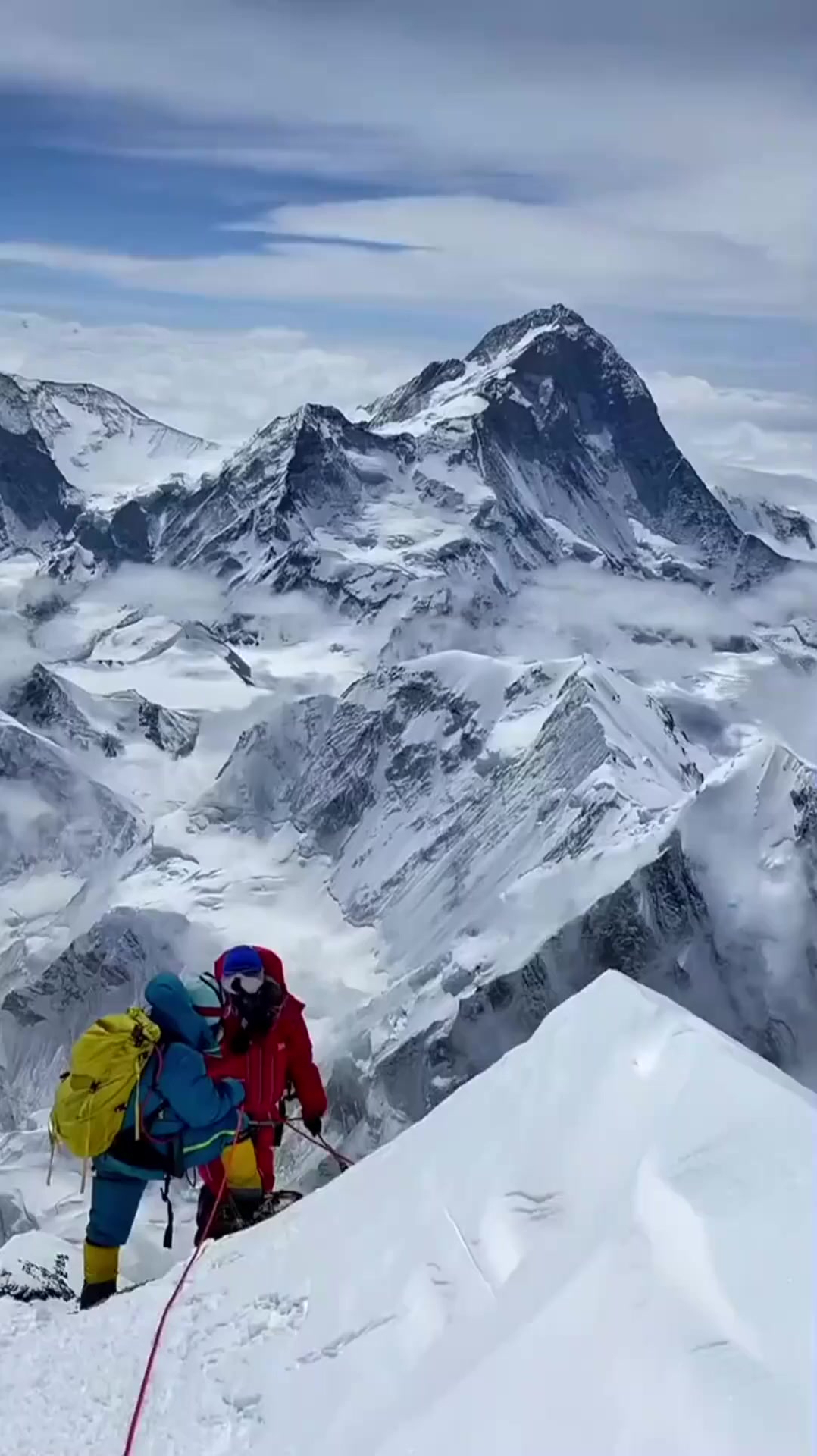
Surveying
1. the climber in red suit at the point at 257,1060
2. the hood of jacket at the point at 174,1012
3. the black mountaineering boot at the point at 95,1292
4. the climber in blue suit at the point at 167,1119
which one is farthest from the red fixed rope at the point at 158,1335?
the hood of jacket at the point at 174,1012

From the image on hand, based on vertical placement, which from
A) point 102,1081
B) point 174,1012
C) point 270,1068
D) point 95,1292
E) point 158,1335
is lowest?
point 95,1292

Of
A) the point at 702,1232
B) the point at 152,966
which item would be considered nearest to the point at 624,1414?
the point at 702,1232

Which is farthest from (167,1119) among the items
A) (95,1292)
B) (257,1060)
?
(257,1060)

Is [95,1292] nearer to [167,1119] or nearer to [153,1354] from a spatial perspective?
[167,1119]

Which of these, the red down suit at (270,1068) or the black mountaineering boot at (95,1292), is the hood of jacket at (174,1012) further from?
the black mountaineering boot at (95,1292)

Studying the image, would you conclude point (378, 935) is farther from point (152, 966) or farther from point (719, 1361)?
point (719, 1361)

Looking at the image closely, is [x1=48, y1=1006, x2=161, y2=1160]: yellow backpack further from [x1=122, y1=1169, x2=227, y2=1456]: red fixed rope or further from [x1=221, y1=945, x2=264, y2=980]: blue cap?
[x1=221, y1=945, x2=264, y2=980]: blue cap

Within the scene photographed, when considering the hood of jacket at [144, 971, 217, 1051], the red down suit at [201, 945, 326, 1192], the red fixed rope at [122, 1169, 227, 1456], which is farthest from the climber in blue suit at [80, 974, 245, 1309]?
the red down suit at [201, 945, 326, 1192]
